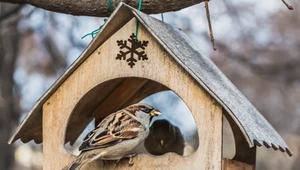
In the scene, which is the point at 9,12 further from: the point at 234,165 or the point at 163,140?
the point at 234,165

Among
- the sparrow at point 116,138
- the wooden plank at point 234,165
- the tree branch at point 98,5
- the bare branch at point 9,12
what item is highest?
the bare branch at point 9,12

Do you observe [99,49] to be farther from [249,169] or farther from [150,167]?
[249,169]

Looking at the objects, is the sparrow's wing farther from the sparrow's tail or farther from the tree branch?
the tree branch

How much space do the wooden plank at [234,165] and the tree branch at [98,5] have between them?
57 centimetres

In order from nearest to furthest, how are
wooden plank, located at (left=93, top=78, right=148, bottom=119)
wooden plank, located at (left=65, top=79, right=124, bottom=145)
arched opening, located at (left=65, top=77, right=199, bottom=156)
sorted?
wooden plank, located at (left=65, top=79, right=124, bottom=145) < arched opening, located at (left=65, top=77, right=199, bottom=156) < wooden plank, located at (left=93, top=78, right=148, bottom=119)

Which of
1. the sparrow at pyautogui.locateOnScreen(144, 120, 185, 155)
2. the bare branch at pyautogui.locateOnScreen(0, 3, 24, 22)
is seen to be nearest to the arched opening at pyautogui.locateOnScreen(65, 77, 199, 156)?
the sparrow at pyautogui.locateOnScreen(144, 120, 185, 155)

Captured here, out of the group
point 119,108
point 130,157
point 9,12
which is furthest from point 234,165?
point 9,12

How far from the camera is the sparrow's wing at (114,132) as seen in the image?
223 cm

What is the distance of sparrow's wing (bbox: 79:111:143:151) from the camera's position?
223 cm

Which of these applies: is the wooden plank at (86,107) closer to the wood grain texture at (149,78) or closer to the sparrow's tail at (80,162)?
the wood grain texture at (149,78)

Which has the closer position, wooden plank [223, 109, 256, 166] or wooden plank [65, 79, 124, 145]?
wooden plank [65, 79, 124, 145]

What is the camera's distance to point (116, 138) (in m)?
2.23

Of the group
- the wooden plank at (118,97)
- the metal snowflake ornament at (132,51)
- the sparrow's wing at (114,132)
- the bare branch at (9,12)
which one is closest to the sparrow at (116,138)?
the sparrow's wing at (114,132)

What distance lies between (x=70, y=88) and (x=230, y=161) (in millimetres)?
531
